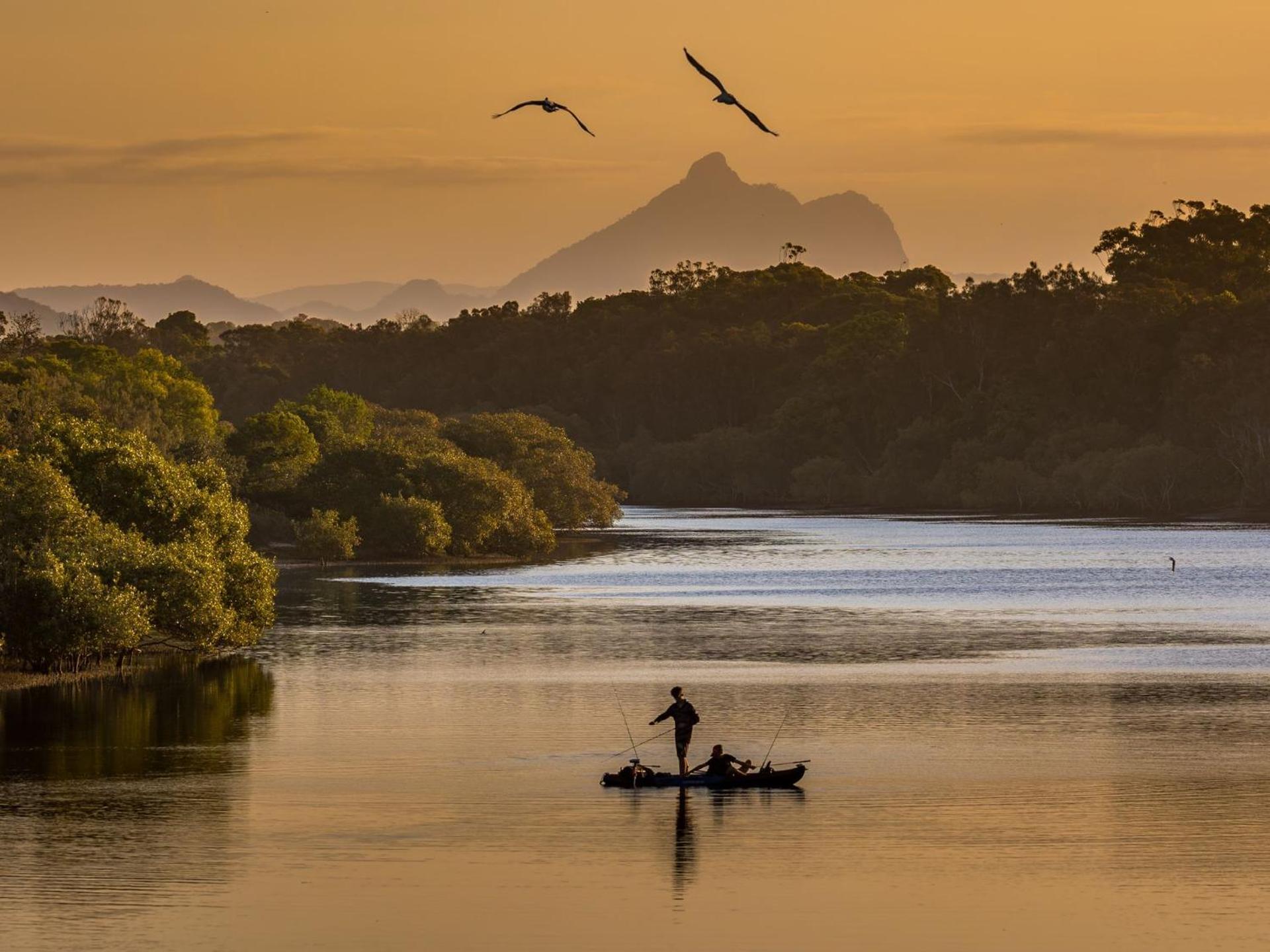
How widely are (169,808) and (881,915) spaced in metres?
13.5

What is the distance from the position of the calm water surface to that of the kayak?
35 centimetres

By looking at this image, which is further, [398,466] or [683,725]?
[398,466]

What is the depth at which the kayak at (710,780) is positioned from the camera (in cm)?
3638

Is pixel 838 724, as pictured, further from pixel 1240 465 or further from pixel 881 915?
pixel 1240 465

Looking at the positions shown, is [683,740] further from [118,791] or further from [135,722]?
[135,722]

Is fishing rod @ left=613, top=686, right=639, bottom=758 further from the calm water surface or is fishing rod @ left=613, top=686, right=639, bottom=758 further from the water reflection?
the water reflection

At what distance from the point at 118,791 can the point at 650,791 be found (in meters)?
9.41

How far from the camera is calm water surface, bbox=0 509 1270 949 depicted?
1061 inches

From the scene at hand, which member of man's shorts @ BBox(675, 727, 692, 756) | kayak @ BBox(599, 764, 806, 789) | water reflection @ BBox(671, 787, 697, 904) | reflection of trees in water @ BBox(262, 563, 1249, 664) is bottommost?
water reflection @ BBox(671, 787, 697, 904)

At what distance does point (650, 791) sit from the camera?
120ft

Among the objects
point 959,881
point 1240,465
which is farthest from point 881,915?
point 1240,465

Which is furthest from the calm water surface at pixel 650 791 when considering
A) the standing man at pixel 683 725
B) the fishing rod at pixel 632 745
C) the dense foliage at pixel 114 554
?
the dense foliage at pixel 114 554

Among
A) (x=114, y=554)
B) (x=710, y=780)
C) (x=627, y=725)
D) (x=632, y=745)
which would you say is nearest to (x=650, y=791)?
(x=710, y=780)

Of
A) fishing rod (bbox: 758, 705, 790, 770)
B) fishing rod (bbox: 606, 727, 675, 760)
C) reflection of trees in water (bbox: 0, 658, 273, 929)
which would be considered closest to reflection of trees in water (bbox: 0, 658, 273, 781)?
reflection of trees in water (bbox: 0, 658, 273, 929)
